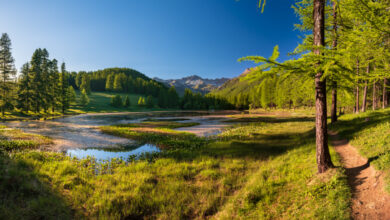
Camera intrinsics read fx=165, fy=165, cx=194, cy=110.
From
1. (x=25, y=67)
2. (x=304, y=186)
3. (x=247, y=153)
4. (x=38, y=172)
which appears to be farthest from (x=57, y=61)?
(x=304, y=186)

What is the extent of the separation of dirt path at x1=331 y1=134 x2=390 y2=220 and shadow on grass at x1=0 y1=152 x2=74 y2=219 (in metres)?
9.66

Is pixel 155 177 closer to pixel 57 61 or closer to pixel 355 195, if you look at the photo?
pixel 355 195

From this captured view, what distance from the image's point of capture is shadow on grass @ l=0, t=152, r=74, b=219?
5695 millimetres

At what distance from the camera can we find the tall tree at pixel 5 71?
154ft

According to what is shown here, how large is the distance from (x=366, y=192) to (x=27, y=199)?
12163mm

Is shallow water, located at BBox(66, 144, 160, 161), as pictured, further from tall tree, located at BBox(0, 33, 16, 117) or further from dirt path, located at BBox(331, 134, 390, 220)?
tall tree, located at BBox(0, 33, 16, 117)

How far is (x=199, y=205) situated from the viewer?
697cm

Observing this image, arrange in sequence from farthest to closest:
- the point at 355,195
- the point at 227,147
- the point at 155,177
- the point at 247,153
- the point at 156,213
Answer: the point at 227,147
the point at 247,153
the point at 155,177
the point at 156,213
the point at 355,195

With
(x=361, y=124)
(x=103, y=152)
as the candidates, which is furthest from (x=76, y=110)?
(x=361, y=124)

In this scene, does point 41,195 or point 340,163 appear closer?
point 41,195

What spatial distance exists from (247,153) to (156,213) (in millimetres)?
9750

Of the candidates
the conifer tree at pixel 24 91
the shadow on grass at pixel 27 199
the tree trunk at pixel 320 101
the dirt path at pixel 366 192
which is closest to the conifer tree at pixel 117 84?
the conifer tree at pixel 24 91

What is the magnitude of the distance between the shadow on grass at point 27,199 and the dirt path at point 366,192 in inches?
380

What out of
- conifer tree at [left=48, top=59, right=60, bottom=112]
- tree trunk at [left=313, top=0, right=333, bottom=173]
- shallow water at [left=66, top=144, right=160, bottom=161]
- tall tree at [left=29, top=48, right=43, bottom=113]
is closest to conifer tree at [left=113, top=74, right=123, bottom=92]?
Result: conifer tree at [left=48, top=59, right=60, bottom=112]
